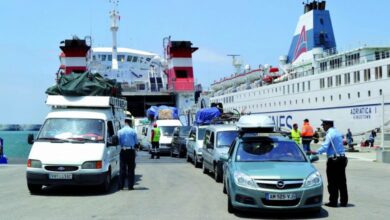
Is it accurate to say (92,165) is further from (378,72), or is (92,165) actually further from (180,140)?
(378,72)

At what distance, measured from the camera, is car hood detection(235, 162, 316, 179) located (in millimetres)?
8085

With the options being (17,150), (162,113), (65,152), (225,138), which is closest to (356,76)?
(162,113)

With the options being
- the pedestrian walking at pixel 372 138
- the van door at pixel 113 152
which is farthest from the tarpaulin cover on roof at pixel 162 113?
the van door at pixel 113 152

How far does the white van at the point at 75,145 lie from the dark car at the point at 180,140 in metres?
11.9

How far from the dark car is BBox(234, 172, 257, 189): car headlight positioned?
16.8 m

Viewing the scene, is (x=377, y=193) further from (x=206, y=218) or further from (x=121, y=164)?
(x=121, y=164)

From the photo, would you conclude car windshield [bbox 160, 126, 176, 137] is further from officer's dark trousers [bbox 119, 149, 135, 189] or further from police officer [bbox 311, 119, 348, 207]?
police officer [bbox 311, 119, 348, 207]

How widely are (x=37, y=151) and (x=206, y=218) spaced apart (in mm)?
4853

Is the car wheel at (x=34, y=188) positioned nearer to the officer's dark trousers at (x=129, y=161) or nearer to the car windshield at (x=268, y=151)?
the officer's dark trousers at (x=129, y=161)

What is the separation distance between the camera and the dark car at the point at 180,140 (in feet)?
83.0

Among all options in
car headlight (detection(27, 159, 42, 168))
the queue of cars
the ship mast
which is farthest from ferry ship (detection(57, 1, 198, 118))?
the queue of cars

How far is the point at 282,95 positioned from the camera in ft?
162

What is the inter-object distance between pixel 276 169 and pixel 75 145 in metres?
5.07

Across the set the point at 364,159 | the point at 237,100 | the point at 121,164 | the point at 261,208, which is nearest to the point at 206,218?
the point at 261,208
